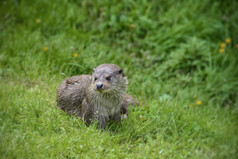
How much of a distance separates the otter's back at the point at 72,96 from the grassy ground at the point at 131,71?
0.48 feet

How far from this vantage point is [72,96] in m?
4.14

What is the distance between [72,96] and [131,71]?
1.62 metres

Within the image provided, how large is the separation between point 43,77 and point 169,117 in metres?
1.94

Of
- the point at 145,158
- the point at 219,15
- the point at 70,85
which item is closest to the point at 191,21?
the point at 219,15

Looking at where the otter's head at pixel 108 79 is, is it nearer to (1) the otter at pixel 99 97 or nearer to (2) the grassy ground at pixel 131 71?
(1) the otter at pixel 99 97

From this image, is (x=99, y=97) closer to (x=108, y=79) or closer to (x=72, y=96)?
(x=108, y=79)

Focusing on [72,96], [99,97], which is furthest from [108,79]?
[72,96]

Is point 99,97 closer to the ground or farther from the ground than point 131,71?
farther from the ground

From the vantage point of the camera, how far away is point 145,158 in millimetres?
3477

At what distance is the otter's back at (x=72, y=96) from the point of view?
411 centimetres

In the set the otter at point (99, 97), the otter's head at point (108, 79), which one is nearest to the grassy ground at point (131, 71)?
the otter at point (99, 97)

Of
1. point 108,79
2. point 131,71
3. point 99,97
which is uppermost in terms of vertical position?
point 108,79

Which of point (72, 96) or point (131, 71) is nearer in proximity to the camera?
point (72, 96)

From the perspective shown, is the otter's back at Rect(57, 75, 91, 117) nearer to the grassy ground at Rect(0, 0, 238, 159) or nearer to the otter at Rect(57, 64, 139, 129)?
the otter at Rect(57, 64, 139, 129)
